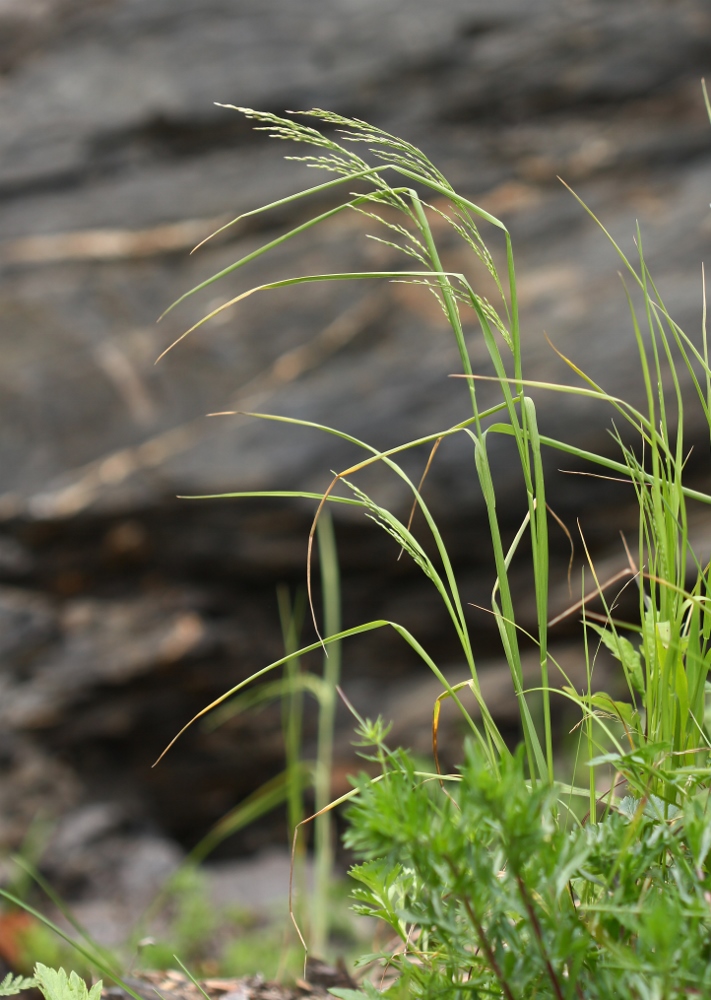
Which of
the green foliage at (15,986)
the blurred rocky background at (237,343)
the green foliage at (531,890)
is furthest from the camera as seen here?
the blurred rocky background at (237,343)

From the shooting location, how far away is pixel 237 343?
10.4 ft

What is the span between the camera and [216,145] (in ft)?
10.7

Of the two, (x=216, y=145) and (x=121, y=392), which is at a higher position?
(x=216, y=145)

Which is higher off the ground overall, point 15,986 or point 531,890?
point 531,890

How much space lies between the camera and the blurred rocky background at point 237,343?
3000 millimetres

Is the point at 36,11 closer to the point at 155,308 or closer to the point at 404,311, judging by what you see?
the point at 155,308

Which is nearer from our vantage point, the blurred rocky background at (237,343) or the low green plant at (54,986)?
the low green plant at (54,986)

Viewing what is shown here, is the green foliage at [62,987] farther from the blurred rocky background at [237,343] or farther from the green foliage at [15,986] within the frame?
the blurred rocky background at [237,343]

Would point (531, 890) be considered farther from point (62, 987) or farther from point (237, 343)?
point (237, 343)

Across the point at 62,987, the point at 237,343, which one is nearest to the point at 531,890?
the point at 62,987

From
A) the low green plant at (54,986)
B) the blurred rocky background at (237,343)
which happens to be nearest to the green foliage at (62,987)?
the low green plant at (54,986)

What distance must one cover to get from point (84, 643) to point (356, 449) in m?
1.20

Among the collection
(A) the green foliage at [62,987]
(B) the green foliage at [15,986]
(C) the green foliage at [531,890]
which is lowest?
(A) the green foliage at [62,987]

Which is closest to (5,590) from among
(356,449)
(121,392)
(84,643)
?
(84,643)
